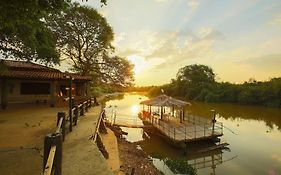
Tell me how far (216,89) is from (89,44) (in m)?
49.8

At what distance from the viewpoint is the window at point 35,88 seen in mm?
20709

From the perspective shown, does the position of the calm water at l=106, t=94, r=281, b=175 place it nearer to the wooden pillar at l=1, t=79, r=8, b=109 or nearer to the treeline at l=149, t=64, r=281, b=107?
the wooden pillar at l=1, t=79, r=8, b=109

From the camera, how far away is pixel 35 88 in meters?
21.2

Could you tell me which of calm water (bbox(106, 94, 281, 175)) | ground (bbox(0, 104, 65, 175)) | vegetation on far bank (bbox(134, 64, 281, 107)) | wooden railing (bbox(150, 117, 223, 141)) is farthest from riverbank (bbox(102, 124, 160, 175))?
vegetation on far bank (bbox(134, 64, 281, 107))

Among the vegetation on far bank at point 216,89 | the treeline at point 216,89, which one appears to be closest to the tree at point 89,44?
the treeline at point 216,89

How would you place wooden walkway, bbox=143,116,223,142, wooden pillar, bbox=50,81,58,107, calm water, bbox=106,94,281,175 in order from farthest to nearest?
wooden pillar, bbox=50,81,58,107 < wooden walkway, bbox=143,116,223,142 < calm water, bbox=106,94,281,175

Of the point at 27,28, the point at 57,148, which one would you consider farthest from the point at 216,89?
the point at 57,148

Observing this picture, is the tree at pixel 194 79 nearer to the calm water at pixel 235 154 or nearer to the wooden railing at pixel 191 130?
the calm water at pixel 235 154

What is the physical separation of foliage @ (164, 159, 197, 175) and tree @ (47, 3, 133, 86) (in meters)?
14.1

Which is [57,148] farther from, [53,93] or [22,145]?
[53,93]

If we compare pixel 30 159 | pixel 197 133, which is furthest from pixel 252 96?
pixel 30 159

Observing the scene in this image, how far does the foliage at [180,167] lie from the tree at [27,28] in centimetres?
1066

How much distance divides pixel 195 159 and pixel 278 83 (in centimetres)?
4571

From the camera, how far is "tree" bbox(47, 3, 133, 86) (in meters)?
25.6
